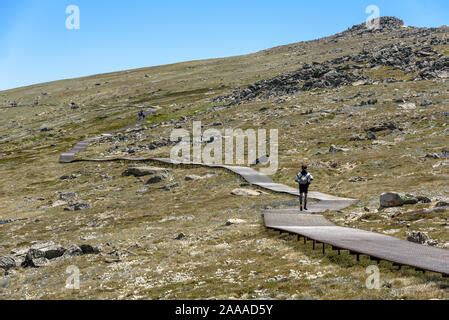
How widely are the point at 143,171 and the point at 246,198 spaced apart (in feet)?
72.5

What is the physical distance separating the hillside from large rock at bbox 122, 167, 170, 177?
969 millimetres

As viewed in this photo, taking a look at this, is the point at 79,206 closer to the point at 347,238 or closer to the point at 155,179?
the point at 155,179

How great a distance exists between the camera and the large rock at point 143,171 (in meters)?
59.5

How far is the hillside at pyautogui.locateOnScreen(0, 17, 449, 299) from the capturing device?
66.1 feet

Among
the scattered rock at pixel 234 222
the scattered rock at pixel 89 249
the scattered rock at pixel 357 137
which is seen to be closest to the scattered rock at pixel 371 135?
the scattered rock at pixel 357 137

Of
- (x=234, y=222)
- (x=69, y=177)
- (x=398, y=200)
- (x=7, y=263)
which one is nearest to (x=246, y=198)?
(x=234, y=222)

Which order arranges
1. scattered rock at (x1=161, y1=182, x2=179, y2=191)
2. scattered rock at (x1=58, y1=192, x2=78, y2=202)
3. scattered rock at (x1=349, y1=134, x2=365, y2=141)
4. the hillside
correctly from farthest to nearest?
scattered rock at (x1=349, y1=134, x2=365, y2=141), scattered rock at (x1=58, y1=192, x2=78, y2=202), scattered rock at (x1=161, y1=182, x2=179, y2=191), the hillside

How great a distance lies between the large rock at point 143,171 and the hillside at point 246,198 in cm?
97

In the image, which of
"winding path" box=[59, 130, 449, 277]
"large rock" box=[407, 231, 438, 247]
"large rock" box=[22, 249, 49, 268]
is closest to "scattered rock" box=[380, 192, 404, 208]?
"winding path" box=[59, 130, 449, 277]

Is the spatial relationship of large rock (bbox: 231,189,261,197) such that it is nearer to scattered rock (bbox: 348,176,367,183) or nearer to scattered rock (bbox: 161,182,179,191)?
scattered rock (bbox: 161,182,179,191)

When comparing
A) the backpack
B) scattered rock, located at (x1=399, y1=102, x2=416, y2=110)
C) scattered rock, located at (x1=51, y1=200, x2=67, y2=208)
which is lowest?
scattered rock, located at (x1=51, y1=200, x2=67, y2=208)

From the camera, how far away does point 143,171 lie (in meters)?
60.1
